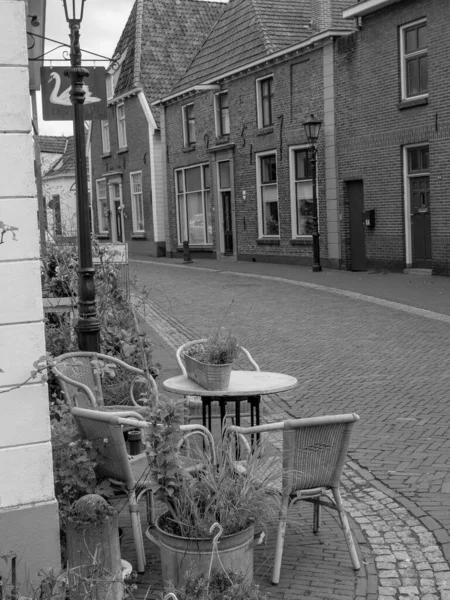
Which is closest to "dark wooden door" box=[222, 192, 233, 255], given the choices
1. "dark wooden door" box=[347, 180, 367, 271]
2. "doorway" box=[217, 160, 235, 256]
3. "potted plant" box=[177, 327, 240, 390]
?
"doorway" box=[217, 160, 235, 256]

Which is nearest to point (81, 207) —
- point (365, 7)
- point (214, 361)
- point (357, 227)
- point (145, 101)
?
point (214, 361)

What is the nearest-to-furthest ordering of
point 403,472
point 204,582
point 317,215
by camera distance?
point 204,582
point 403,472
point 317,215

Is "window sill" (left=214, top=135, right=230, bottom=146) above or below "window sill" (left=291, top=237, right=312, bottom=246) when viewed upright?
above

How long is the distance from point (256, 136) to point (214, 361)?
2077 centimetres

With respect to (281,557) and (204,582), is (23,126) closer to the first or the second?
(204,582)

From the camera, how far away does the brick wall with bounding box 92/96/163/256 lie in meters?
32.5

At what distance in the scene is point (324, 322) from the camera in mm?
13352

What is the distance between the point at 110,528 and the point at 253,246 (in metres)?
22.6

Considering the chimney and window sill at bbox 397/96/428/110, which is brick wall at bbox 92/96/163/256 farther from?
window sill at bbox 397/96/428/110

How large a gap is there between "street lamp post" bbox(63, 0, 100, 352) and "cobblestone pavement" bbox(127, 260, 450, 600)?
1850 mm

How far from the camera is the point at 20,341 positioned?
370 centimetres

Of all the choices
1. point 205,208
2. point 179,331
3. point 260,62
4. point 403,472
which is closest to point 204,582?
point 403,472

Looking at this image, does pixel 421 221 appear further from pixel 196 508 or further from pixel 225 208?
pixel 196 508

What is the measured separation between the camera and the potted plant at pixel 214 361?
5082mm
